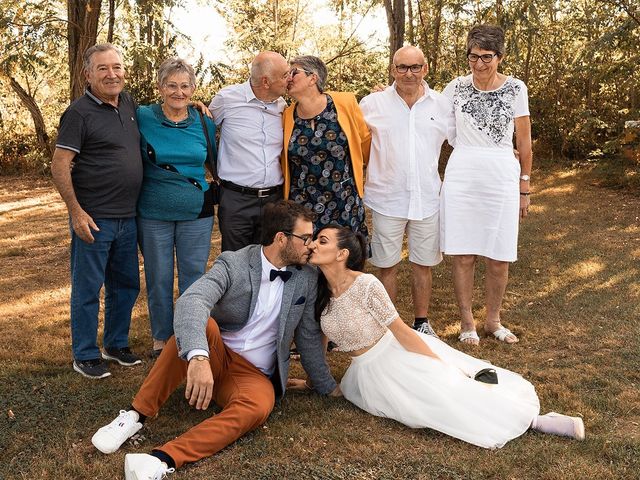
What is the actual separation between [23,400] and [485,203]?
116 inches

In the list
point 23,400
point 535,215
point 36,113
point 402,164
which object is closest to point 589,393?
point 402,164

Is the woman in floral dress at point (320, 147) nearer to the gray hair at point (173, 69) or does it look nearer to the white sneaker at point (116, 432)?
the gray hair at point (173, 69)

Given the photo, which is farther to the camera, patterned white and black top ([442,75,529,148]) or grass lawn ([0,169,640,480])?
patterned white and black top ([442,75,529,148])

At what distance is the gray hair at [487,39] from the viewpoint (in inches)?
174

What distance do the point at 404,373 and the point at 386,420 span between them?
0.89ft

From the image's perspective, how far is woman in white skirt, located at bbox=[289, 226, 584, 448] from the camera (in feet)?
11.2

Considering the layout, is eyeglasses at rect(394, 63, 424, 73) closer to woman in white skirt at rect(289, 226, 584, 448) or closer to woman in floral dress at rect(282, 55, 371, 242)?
woman in floral dress at rect(282, 55, 371, 242)

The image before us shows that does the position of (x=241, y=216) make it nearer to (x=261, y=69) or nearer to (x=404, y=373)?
(x=261, y=69)

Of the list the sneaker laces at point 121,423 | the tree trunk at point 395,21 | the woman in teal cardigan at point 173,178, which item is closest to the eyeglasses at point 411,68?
the woman in teal cardigan at point 173,178

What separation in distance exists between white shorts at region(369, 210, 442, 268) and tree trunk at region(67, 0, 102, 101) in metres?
3.65

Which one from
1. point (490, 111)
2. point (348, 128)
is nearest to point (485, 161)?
point (490, 111)

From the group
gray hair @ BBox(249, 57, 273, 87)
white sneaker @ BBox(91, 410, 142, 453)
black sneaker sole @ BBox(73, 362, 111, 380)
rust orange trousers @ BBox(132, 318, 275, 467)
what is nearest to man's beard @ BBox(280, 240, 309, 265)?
rust orange trousers @ BBox(132, 318, 275, 467)

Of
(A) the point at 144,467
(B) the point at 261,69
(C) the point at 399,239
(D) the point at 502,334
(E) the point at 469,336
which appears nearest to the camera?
(A) the point at 144,467

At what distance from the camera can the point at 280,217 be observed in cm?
355
